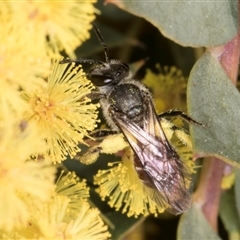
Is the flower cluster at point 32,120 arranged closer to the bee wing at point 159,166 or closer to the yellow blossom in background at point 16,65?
the yellow blossom in background at point 16,65

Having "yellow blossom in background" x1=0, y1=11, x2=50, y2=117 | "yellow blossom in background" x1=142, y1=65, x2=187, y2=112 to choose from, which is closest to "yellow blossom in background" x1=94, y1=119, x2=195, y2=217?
"yellow blossom in background" x1=142, y1=65, x2=187, y2=112

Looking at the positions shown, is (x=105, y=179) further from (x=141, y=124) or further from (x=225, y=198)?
(x=225, y=198)

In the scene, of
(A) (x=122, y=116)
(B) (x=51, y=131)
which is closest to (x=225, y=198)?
(A) (x=122, y=116)

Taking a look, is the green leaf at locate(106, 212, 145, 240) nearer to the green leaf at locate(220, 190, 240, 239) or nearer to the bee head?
the green leaf at locate(220, 190, 240, 239)

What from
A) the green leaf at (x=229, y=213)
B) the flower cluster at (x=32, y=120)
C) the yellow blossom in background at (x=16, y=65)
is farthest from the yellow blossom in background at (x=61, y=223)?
the green leaf at (x=229, y=213)

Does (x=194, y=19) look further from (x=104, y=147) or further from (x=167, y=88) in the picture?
(x=167, y=88)

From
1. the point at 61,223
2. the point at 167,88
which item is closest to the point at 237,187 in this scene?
the point at 167,88
